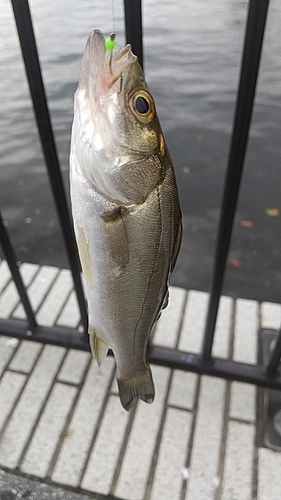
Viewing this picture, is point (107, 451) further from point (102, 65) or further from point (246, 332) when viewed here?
point (102, 65)

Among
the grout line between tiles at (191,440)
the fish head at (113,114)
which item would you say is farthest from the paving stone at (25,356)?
the fish head at (113,114)

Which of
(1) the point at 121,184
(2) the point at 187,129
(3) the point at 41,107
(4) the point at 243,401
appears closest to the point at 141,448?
(4) the point at 243,401

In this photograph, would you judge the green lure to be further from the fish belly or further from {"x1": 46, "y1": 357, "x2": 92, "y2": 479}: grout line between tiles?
{"x1": 46, "y1": 357, "x2": 92, "y2": 479}: grout line between tiles

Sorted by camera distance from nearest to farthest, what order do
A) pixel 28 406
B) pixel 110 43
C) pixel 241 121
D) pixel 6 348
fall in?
1. pixel 110 43
2. pixel 241 121
3. pixel 28 406
4. pixel 6 348

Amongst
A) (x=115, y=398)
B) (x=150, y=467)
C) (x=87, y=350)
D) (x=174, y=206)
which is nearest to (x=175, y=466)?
(x=150, y=467)

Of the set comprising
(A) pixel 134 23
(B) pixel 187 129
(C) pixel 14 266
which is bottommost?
(B) pixel 187 129
